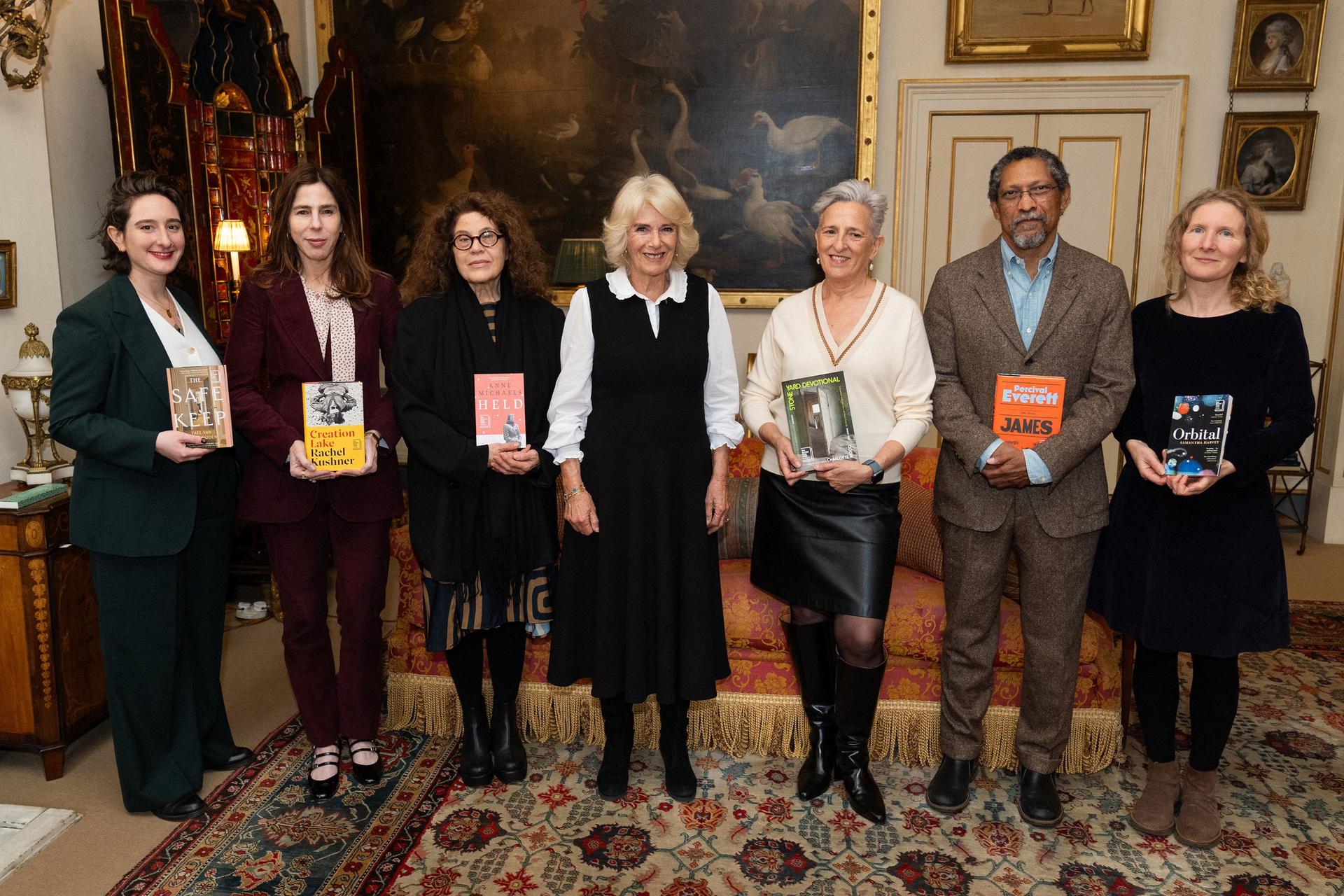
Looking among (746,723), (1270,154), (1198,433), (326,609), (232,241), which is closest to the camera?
(1198,433)

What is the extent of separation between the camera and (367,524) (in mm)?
2668

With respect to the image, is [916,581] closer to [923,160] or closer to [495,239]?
[495,239]

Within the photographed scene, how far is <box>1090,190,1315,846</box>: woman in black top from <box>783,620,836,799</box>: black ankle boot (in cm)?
81

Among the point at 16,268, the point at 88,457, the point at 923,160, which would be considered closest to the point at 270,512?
the point at 88,457

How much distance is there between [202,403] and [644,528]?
1.25m

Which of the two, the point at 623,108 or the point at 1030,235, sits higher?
the point at 623,108

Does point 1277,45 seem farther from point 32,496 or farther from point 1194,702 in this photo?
point 32,496

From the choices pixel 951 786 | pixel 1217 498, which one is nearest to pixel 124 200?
pixel 951 786

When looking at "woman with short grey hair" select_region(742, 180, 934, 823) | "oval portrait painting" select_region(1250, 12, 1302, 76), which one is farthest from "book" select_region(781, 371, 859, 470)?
"oval portrait painting" select_region(1250, 12, 1302, 76)

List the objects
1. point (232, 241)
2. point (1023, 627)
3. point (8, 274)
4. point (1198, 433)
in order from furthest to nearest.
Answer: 1. point (232, 241)
2. point (8, 274)
3. point (1023, 627)
4. point (1198, 433)

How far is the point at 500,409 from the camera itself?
2.50 m

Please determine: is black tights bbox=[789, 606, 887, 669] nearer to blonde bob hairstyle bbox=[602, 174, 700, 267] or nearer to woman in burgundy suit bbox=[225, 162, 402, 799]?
blonde bob hairstyle bbox=[602, 174, 700, 267]

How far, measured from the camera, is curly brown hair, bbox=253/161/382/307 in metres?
2.52

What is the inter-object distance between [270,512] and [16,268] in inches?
66.9
